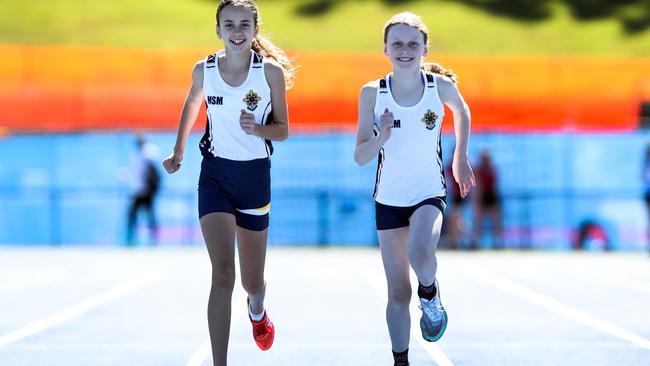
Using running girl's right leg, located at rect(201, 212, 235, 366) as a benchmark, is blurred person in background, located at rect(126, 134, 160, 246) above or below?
below

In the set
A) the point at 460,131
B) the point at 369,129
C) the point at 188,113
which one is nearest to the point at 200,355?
the point at 188,113

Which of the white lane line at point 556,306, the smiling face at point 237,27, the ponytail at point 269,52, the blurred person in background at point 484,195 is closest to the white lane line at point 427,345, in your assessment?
the white lane line at point 556,306

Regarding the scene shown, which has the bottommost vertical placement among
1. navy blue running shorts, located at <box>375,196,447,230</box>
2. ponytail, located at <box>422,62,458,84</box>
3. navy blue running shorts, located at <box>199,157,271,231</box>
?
navy blue running shorts, located at <box>375,196,447,230</box>

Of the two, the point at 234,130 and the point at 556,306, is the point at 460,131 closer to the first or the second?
the point at 234,130

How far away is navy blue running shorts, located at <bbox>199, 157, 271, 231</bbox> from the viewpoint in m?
7.04

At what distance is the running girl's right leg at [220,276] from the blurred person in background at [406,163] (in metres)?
0.86

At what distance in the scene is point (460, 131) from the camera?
7.35 m

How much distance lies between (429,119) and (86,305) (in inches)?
236

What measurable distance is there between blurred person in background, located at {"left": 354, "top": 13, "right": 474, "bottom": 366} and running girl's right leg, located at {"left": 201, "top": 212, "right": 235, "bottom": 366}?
2.82 feet

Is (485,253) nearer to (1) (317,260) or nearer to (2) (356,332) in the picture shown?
(1) (317,260)

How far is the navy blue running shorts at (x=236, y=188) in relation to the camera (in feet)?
23.1

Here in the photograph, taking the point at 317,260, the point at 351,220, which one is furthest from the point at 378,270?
the point at 351,220

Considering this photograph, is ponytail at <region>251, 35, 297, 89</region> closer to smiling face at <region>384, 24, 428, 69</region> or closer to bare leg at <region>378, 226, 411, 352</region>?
smiling face at <region>384, 24, 428, 69</region>

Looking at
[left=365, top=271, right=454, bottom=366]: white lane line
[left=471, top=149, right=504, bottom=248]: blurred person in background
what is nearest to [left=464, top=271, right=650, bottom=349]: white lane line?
[left=365, top=271, right=454, bottom=366]: white lane line
